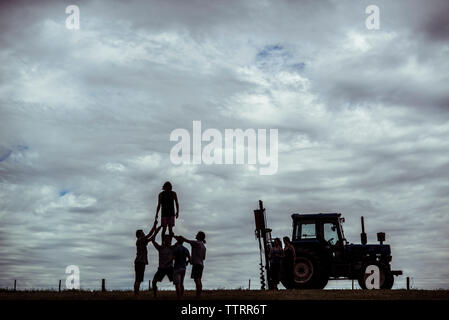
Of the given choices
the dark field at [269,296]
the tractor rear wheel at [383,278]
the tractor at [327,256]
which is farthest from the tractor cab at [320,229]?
the dark field at [269,296]

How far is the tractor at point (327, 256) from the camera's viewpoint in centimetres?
2364

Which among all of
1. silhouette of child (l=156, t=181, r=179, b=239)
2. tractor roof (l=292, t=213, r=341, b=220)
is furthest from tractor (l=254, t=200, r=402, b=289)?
silhouette of child (l=156, t=181, r=179, b=239)

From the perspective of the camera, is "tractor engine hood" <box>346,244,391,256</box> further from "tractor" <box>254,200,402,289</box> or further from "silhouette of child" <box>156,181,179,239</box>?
"silhouette of child" <box>156,181,179,239</box>

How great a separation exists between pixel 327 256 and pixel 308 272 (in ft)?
3.26

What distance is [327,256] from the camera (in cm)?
2389

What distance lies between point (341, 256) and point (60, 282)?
71.4 feet

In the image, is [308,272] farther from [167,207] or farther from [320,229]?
[167,207]

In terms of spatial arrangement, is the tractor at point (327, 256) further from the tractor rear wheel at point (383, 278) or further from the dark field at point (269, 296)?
the dark field at point (269, 296)

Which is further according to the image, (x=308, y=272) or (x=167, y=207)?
(x=308, y=272)

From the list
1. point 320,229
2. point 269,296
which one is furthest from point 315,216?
point 269,296

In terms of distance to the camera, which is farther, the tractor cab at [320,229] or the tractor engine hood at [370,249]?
the tractor engine hood at [370,249]
